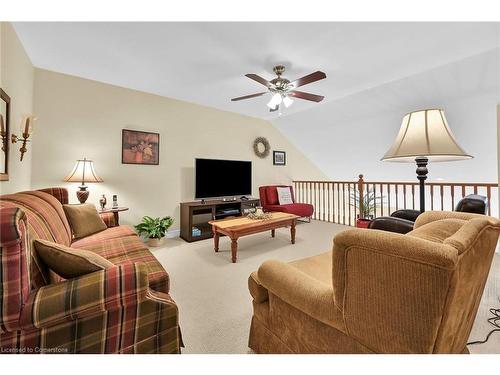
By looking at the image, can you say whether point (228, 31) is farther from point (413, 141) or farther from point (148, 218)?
point (148, 218)

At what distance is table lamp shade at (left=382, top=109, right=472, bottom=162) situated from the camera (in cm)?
141

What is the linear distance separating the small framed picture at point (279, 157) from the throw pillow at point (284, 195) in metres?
0.83

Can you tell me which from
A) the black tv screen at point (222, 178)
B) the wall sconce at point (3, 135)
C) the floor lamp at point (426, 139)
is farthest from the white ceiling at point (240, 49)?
the black tv screen at point (222, 178)

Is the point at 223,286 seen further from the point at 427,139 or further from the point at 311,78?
the point at 311,78

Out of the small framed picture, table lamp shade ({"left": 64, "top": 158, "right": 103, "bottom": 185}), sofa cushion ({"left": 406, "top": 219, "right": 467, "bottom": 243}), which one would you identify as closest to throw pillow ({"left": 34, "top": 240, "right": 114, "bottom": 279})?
sofa cushion ({"left": 406, "top": 219, "right": 467, "bottom": 243})

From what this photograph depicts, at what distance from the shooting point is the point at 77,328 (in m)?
0.86

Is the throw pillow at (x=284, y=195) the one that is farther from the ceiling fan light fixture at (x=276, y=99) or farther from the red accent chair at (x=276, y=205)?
the ceiling fan light fixture at (x=276, y=99)

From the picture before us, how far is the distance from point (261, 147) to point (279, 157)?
62cm

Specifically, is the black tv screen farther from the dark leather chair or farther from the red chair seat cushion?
the dark leather chair

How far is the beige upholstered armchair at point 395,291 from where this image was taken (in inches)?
22.9

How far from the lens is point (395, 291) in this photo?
0.64 meters

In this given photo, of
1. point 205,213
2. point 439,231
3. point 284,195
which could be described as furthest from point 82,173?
point 284,195
